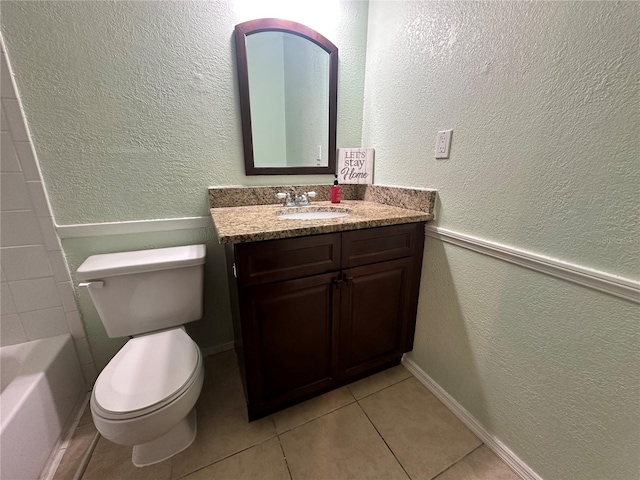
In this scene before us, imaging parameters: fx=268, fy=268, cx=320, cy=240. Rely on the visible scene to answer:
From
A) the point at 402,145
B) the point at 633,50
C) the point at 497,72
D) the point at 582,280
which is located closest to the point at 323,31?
the point at 402,145

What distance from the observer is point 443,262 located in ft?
4.03

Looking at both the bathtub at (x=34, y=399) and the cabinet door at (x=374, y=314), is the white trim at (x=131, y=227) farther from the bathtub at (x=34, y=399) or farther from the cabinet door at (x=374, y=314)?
the cabinet door at (x=374, y=314)

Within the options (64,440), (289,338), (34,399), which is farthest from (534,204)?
(64,440)

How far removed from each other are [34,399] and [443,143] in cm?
187

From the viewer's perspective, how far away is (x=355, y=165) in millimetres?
1600

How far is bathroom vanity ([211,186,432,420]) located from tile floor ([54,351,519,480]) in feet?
0.33

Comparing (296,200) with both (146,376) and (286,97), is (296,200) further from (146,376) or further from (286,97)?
(146,376)

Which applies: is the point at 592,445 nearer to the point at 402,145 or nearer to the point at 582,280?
the point at 582,280

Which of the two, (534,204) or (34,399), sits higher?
(534,204)

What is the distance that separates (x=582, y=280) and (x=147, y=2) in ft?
6.17

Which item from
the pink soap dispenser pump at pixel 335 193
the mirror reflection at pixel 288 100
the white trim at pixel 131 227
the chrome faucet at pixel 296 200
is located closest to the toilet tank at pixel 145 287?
the white trim at pixel 131 227

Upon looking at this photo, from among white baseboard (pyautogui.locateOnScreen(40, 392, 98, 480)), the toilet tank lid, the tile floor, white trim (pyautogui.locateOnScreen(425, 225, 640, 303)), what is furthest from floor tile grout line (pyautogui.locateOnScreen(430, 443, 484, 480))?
white baseboard (pyautogui.locateOnScreen(40, 392, 98, 480))

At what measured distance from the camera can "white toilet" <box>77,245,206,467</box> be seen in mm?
845

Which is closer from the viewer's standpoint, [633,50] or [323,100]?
[633,50]
